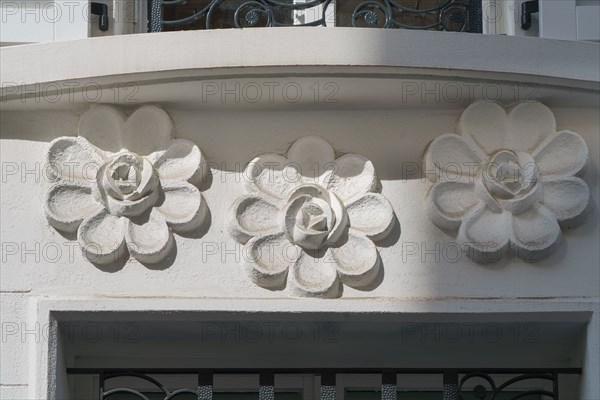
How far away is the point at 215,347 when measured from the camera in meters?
6.61

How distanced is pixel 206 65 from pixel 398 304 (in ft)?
4.35

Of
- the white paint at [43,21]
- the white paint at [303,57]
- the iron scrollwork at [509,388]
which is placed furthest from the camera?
the white paint at [43,21]

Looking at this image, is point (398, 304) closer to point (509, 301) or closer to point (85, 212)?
point (509, 301)

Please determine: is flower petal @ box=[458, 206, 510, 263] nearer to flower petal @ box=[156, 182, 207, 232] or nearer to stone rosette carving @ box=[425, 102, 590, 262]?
stone rosette carving @ box=[425, 102, 590, 262]

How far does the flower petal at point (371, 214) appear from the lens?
640 cm

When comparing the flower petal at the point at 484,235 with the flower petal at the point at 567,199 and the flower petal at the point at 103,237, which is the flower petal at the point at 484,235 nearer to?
the flower petal at the point at 567,199

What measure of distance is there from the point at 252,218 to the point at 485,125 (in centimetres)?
113

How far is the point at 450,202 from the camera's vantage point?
21.2 ft

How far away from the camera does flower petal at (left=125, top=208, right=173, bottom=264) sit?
6363 millimetres

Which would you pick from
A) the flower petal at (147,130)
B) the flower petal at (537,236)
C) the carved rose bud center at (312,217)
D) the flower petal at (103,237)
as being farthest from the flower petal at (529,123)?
the flower petal at (103,237)

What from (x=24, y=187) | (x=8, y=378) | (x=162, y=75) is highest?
(x=162, y=75)

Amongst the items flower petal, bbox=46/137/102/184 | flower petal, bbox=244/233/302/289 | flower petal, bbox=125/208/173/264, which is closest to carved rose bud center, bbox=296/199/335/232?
flower petal, bbox=244/233/302/289

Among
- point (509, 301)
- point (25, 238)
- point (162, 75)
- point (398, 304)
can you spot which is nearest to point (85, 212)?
point (25, 238)

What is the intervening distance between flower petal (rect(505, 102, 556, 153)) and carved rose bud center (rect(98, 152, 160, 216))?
1608 millimetres
